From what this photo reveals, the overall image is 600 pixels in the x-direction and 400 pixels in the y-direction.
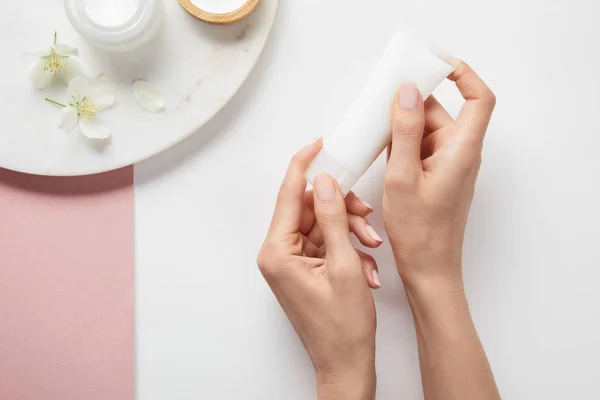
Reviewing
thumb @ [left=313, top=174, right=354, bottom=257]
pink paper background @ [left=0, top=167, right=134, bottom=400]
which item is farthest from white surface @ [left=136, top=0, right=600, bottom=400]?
thumb @ [left=313, top=174, right=354, bottom=257]

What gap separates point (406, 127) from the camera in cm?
63

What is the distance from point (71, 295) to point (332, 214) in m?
0.40

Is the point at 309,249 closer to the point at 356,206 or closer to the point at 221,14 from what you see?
the point at 356,206

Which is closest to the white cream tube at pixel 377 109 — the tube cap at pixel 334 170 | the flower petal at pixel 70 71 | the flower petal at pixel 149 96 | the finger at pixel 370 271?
the tube cap at pixel 334 170

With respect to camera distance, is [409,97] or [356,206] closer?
[409,97]

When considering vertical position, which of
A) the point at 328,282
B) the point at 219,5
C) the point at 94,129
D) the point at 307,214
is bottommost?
the point at 328,282

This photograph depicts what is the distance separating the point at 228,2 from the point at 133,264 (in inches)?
14.5

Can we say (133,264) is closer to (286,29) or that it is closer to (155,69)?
(155,69)

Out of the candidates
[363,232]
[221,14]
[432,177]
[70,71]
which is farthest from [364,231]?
[70,71]

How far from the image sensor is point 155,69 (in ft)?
2.47

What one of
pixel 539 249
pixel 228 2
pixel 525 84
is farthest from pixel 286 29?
pixel 539 249

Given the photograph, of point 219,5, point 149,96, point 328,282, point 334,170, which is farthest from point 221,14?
point 328,282

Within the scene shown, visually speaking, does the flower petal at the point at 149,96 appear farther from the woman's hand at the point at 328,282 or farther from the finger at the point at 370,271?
the finger at the point at 370,271

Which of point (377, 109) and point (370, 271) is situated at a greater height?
point (377, 109)
